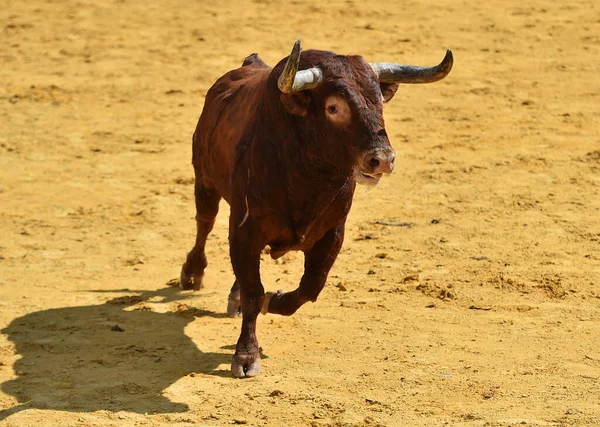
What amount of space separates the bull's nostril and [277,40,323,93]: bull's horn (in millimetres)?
624

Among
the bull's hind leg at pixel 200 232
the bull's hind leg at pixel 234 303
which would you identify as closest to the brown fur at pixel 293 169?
the bull's hind leg at pixel 234 303

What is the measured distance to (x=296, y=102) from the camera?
6.93m

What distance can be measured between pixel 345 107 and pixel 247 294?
55.8 inches

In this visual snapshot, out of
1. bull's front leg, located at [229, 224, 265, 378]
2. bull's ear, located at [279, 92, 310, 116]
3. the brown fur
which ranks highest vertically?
bull's ear, located at [279, 92, 310, 116]

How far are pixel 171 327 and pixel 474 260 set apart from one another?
2665 mm

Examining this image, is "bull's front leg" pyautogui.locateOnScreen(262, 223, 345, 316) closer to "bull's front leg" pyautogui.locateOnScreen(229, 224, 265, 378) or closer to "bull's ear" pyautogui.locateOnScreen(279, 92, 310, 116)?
"bull's front leg" pyautogui.locateOnScreen(229, 224, 265, 378)

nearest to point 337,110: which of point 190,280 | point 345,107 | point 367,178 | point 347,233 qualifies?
point 345,107

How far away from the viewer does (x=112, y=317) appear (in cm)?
856

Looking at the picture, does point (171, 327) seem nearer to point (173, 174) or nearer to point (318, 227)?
point (318, 227)

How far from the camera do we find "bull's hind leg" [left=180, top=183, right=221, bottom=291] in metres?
8.98

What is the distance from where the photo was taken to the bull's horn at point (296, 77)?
6512 mm

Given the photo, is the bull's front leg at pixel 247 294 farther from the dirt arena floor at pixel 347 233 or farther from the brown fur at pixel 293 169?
the dirt arena floor at pixel 347 233

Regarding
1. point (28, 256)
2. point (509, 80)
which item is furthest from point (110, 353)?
point (509, 80)

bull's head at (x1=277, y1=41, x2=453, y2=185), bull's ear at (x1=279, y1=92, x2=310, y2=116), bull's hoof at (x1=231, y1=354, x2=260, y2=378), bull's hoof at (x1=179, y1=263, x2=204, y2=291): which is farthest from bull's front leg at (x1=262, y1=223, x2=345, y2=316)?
bull's hoof at (x1=179, y1=263, x2=204, y2=291)
